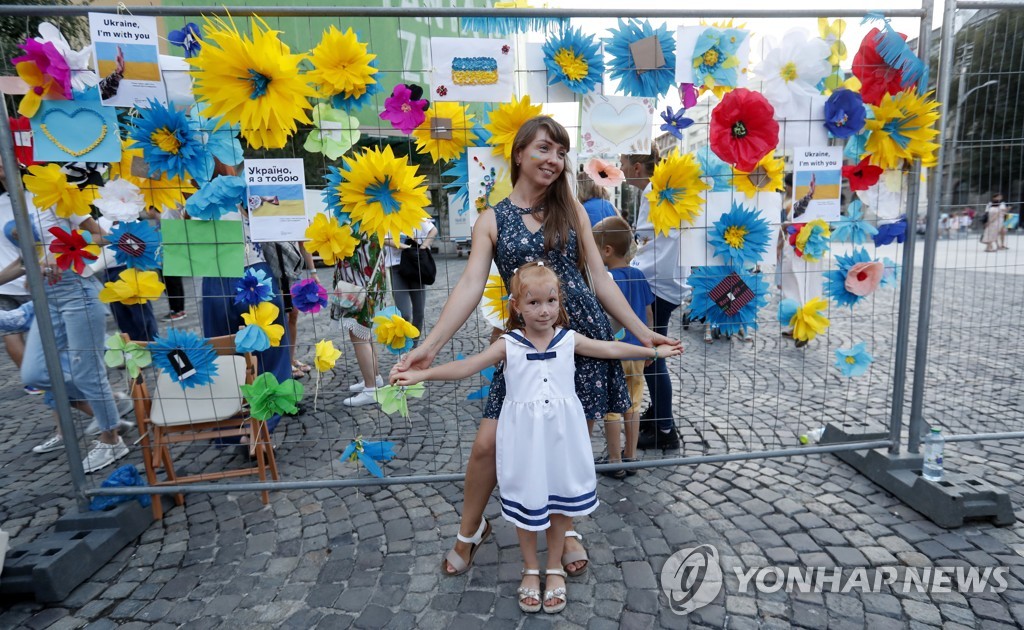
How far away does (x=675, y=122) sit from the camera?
277 centimetres

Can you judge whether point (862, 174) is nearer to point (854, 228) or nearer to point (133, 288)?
point (854, 228)

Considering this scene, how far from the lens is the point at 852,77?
2.82 meters

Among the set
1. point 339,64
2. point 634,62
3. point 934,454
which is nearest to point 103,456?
point 339,64

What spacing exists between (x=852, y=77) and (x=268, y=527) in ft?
11.9

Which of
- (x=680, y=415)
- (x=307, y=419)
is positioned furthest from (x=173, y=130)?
(x=680, y=415)

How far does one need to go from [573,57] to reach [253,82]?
138 centimetres

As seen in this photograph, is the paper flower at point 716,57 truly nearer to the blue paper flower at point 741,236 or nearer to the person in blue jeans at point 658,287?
the person in blue jeans at point 658,287

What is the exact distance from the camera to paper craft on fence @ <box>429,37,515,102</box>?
258 cm

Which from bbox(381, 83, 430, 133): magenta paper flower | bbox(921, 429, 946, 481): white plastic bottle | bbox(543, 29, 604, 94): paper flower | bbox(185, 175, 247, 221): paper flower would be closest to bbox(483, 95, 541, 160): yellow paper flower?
bbox(543, 29, 604, 94): paper flower

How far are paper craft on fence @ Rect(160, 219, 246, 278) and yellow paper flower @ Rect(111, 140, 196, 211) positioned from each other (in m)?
0.09

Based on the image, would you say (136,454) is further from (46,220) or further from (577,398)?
(577,398)

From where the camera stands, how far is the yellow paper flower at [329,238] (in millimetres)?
2668

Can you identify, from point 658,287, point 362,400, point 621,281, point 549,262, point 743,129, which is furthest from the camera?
point 362,400

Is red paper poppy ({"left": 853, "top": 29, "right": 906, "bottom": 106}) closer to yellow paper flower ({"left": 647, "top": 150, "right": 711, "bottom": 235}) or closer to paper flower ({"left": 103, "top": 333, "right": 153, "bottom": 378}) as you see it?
yellow paper flower ({"left": 647, "top": 150, "right": 711, "bottom": 235})
